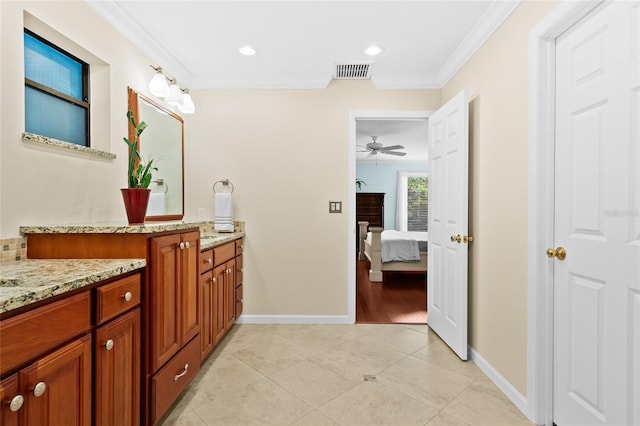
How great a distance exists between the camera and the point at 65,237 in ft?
4.45

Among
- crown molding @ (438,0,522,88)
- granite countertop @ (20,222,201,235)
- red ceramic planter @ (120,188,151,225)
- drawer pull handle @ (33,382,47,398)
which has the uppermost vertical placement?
crown molding @ (438,0,522,88)

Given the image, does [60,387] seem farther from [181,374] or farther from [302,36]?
[302,36]

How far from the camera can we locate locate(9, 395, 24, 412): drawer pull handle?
0.76 meters

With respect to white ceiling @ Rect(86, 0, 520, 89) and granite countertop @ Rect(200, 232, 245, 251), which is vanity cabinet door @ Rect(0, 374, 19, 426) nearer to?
granite countertop @ Rect(200, 232, 245, 251)

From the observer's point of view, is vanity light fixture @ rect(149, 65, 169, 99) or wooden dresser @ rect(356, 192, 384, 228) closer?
vanity light fixture @ rect(149, 65, 169, 99)

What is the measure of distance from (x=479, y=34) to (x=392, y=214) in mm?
6103

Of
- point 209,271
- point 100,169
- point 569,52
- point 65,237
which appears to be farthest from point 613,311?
point 100,169

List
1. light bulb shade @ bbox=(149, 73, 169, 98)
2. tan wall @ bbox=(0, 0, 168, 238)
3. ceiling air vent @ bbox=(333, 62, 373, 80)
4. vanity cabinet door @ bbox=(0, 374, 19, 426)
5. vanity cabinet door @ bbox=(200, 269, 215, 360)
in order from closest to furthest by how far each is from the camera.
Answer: vanity cabinet door @ bbox=(0, 374, 19, 426) < tan wall @ bbox=(0, 0, 168, 238) < vanity cabinet door @ bbox=(200, 269, 215, 360) < light bulb shade @ bbox=(149, 73, 169, 98) < ceiling air vent @ bbox=(333, 62, 373, 80)

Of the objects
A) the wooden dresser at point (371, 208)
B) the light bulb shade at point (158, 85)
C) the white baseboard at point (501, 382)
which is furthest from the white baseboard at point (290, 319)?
the wooden dresser at point (371, 208)

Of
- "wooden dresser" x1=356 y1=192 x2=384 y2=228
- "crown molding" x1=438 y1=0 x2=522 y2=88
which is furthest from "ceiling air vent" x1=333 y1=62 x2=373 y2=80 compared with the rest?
"wooden dresser" x1=356 y1=192 x2=384 y2=228

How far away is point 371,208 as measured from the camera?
7586 millimetres

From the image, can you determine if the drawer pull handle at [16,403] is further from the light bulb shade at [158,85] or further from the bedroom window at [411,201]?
the bedroom window at [411,201]

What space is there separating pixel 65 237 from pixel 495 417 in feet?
7.76

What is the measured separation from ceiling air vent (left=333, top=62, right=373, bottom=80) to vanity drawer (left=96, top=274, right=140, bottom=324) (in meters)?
2.34
